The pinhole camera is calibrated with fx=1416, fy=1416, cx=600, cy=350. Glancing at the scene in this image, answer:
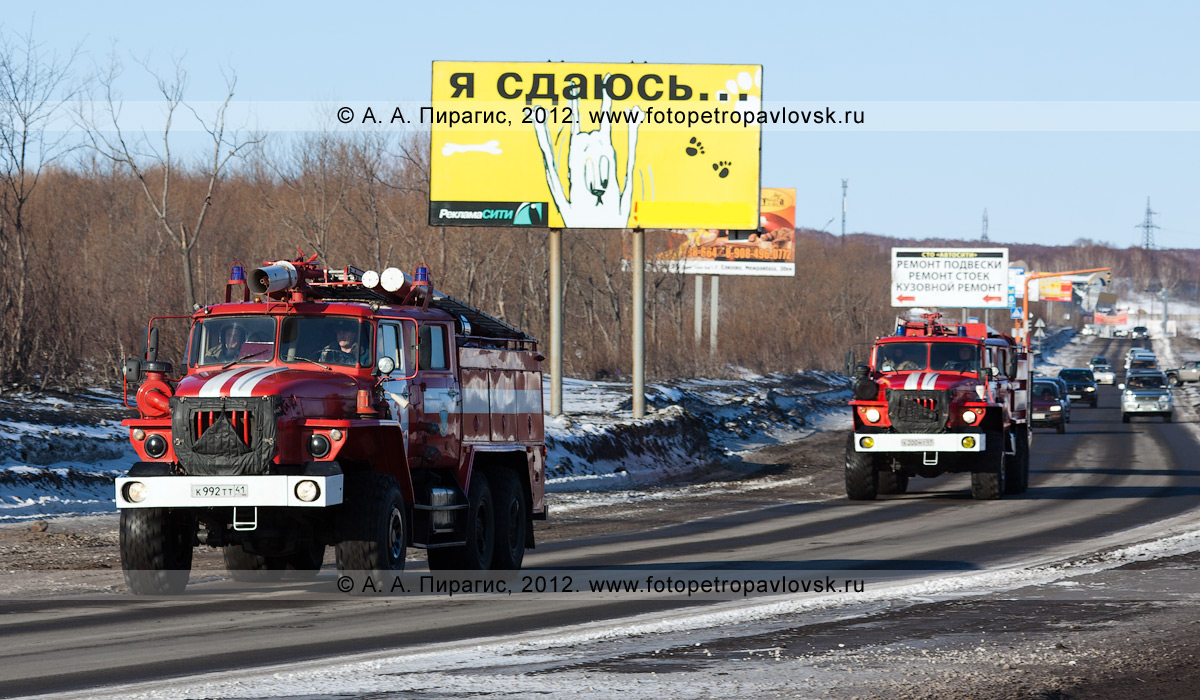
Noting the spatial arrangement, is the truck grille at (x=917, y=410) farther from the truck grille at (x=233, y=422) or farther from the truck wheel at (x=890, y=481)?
the truck grille at (x=233, y=422)

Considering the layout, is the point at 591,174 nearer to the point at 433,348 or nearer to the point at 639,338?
the point at 639,338

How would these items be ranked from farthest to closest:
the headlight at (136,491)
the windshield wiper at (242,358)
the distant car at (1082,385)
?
the distant car at (1082,385)
the windshield wiper at (242,358)
the headlight at (136,491)

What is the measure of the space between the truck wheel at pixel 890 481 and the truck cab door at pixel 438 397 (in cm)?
1369

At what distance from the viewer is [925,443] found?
23.1 meters

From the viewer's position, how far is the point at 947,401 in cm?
2330

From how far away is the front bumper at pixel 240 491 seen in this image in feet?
34.5

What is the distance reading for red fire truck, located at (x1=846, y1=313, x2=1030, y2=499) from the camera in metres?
23.3

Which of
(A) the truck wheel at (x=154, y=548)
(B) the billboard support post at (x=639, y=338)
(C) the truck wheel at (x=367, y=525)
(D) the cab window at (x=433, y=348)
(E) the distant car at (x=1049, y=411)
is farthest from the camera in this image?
(E) the distant car at (x=1049, y=411)

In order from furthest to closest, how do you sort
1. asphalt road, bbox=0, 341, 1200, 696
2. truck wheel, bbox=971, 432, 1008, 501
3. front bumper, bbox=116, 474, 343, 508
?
1. truck wheel, bbox=971, 432, 1008, 501
2. front bumper, bbox=116, 474, 343, 508
3. asphalt road, bbox=0, 341, 1200, 696

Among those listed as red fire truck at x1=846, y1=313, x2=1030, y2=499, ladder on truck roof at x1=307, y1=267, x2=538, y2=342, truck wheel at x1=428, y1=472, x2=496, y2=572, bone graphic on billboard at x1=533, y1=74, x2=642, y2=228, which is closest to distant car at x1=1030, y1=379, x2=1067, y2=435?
bone graphic on billboard at x1=533, y1=74, x2=642, y2=228

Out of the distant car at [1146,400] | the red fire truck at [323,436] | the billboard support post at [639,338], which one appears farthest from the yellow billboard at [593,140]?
the distant car at [1146,400]

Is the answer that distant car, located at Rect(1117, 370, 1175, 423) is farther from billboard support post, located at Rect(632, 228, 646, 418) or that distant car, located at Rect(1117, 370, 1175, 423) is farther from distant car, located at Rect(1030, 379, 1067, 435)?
billboard support post, located at Rect(632, 228, 646, 418)

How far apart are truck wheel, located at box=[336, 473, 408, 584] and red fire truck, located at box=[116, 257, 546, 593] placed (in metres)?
0.01

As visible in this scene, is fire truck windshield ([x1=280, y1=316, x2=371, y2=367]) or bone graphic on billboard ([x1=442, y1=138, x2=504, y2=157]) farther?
bone graphic on billboard ([x1=442, y1=138, x2=504, y2=157])
